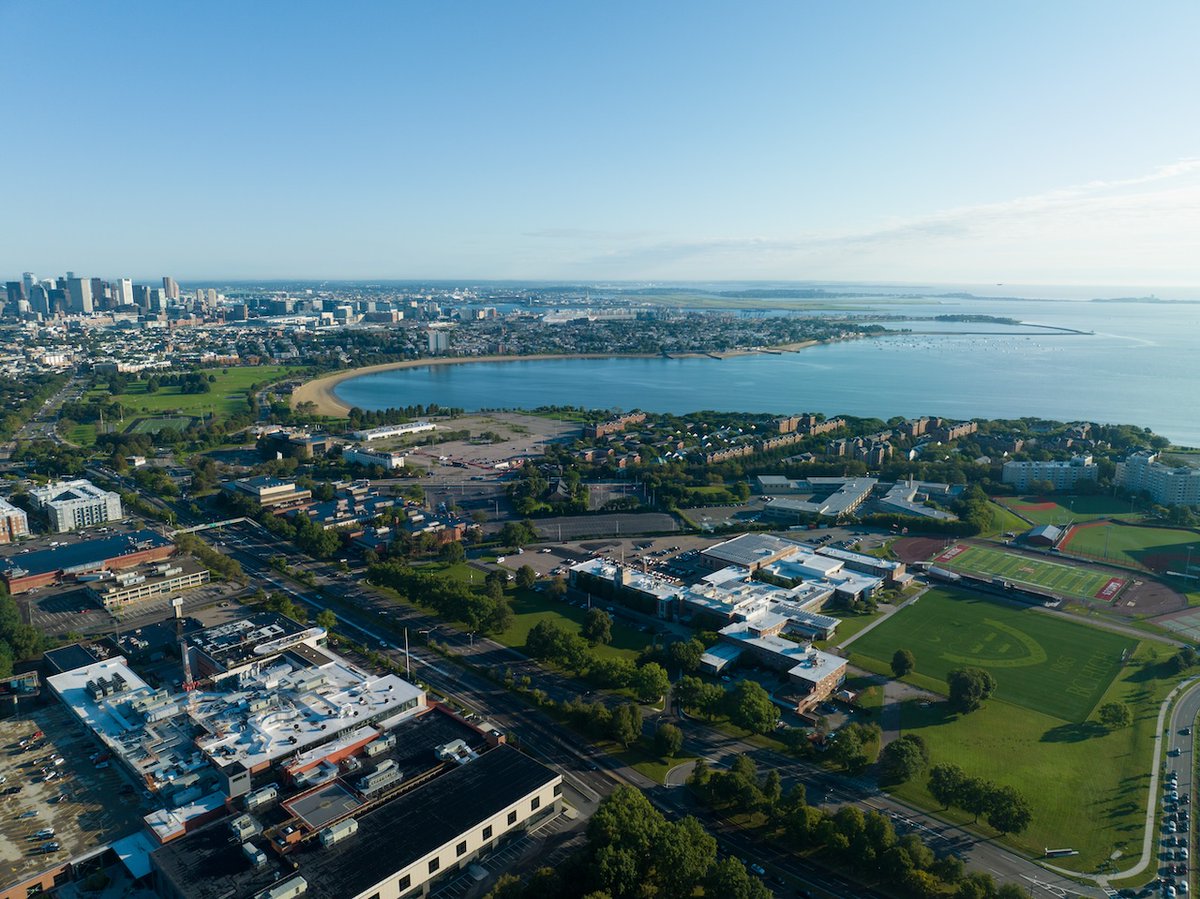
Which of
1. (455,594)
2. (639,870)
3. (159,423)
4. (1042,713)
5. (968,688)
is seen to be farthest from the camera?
(159,423)

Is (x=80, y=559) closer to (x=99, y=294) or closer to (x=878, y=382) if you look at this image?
(x=878, y=382)

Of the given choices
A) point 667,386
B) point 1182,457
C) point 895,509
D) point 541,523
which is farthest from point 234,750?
point 667,386

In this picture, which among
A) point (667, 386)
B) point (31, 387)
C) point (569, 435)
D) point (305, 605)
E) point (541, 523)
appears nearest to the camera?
point (305, 605)

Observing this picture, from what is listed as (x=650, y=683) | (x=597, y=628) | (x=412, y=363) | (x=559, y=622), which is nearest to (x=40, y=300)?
(x=412, y=363)

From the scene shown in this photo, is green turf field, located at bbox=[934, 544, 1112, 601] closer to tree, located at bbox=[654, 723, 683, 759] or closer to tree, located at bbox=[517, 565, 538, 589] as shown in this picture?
tree, located at bbox=[517, 565, 538, 589]

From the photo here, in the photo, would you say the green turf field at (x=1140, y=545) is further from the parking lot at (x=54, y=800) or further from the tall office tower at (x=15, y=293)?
the tall office tower at (x=15, y=293)

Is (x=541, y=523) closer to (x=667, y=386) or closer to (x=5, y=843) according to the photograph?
(x=5, y=843)

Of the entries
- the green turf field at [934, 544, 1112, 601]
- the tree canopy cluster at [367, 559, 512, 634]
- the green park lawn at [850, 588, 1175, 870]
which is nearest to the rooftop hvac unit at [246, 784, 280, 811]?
the tree canopy cluster at [367, 559, 512, 634]
